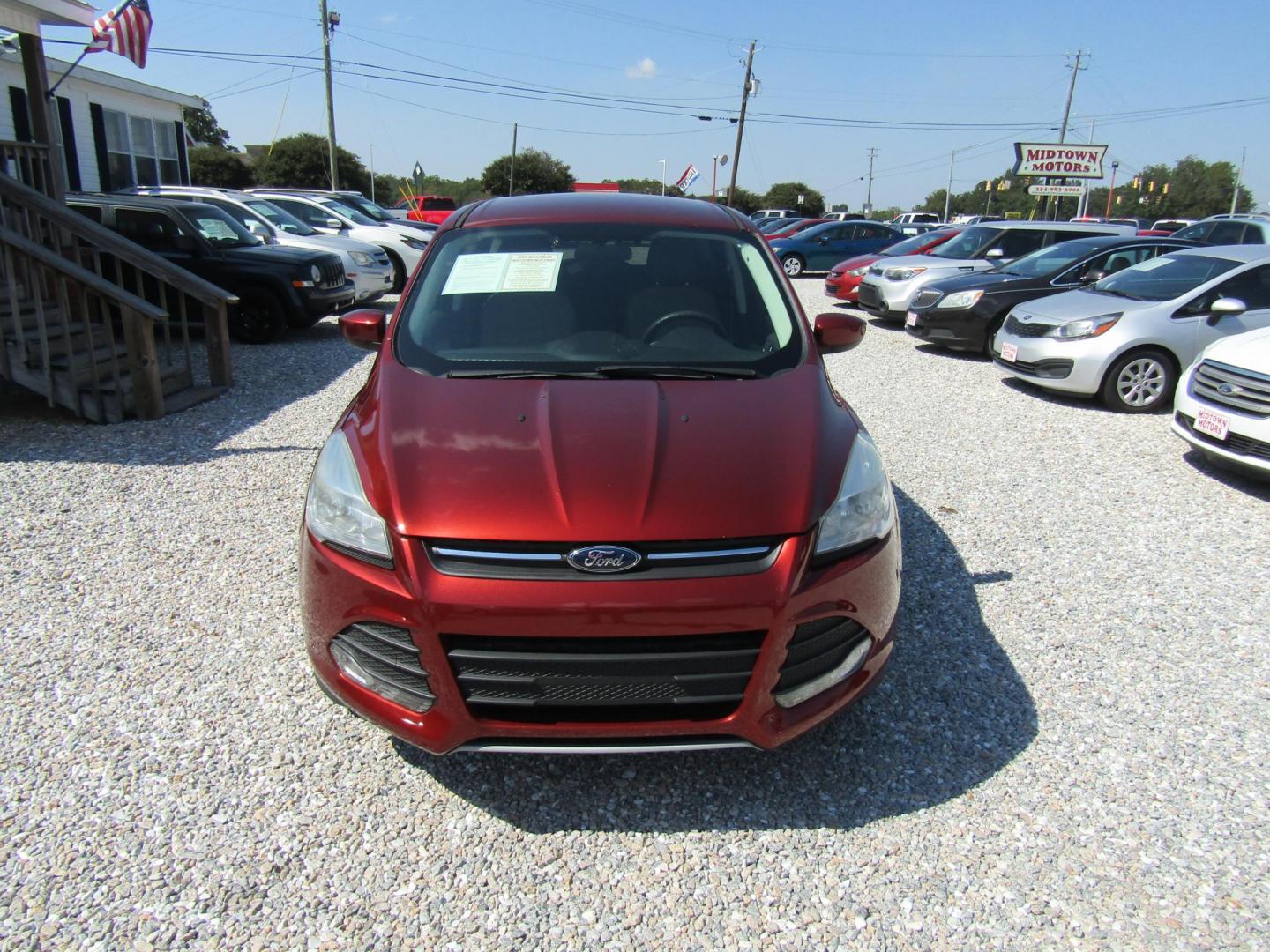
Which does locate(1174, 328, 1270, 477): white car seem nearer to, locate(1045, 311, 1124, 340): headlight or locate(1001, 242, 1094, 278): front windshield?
locate(1045, 311, 1124, 340): headlight

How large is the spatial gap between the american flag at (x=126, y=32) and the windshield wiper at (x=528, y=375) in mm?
11625

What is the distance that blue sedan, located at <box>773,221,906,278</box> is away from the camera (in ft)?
66.6

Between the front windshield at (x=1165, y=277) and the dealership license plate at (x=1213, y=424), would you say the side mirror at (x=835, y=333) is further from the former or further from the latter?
the front windshield at (x=1165, y=277)

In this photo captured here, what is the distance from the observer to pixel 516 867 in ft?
7.70

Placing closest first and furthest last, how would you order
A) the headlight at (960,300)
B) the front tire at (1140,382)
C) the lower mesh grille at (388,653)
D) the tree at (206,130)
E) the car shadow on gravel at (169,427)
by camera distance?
the lower mesh grille at (388,653)
the car shadow on gravel at (169,427)
the front tire at (1140,382)
the headlight at (960,300)
the tree at (206,130)

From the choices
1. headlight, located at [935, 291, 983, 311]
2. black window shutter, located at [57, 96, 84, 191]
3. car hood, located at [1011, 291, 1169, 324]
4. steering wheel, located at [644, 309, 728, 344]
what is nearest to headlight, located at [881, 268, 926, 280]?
headlight, located at [935, 291, 983, 311]

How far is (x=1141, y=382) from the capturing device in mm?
7953

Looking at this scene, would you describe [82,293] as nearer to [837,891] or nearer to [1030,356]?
[837,891]

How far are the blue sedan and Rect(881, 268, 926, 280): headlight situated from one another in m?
7.68

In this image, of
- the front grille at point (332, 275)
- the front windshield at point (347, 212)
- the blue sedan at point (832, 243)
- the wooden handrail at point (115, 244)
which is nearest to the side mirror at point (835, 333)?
the wooden handrail at point (115, 244)

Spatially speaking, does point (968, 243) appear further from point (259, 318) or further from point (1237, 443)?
point (259, 318)

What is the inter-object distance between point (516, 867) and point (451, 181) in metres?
76.5

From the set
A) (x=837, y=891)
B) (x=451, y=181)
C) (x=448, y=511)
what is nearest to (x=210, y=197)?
(x=448, y=511)

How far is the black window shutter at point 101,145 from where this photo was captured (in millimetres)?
17812
